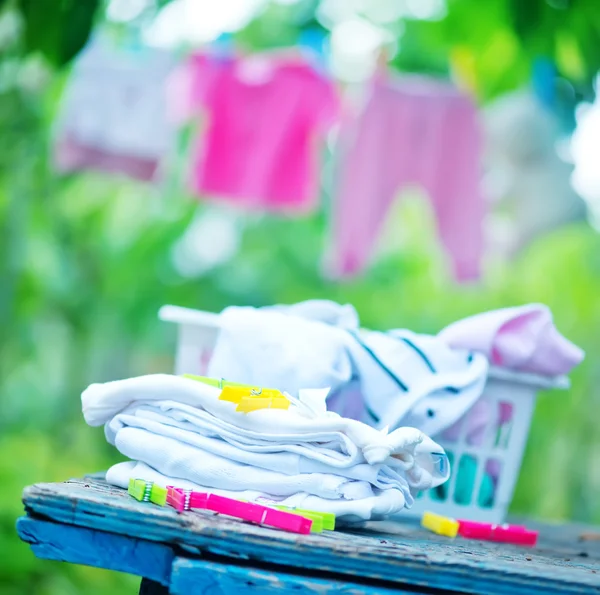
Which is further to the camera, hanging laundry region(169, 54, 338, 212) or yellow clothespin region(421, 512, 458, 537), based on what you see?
hanging laundry region(169, 54, 338, 212)

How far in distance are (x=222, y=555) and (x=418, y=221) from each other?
485 cm

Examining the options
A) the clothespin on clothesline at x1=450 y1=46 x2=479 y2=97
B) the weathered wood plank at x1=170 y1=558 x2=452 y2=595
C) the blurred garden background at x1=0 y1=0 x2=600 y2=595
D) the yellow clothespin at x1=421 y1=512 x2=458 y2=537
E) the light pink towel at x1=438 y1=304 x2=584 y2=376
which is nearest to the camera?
the weathered wood plank at x1=170 y1=558 x2=452 y2=595

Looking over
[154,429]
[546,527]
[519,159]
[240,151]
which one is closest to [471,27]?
[519,159]

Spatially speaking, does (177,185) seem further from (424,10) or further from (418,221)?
(424,10)

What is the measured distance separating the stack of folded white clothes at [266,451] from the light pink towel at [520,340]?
1.01 ft

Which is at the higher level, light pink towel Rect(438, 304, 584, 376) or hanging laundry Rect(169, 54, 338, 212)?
hanging laundry Rect(169, 54, 338, 212)

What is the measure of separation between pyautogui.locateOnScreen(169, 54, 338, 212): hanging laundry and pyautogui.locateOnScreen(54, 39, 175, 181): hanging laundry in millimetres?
99

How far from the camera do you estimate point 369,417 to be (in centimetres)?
121

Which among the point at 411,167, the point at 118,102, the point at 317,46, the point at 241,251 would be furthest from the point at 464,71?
the point at 241,251

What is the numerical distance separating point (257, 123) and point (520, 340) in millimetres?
2074

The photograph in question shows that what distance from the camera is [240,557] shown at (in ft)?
2.64

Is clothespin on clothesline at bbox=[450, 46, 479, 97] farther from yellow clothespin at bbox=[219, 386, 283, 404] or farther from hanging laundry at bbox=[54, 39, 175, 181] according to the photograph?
yellow clothespin at bbox=[219, 386, 283, 404]

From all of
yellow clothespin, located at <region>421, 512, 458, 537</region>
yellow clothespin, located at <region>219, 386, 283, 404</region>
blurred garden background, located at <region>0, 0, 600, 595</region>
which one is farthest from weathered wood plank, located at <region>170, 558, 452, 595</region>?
blurred garden background, located at <region>0, 0, 600, 595</region>

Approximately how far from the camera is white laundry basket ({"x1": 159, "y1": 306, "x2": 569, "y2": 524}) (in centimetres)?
131
